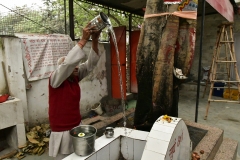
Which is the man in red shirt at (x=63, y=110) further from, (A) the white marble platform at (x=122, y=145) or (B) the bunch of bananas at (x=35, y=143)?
(B) the bunch of bananas at (x=35, y=143)

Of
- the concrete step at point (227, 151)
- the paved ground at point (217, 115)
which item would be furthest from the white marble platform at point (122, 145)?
the paved ground at point (217, 115)

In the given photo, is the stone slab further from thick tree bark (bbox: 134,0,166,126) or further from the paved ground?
the paved ground

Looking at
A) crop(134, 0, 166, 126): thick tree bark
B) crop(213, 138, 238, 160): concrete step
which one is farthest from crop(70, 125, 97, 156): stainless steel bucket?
crop(213, 138, 238, 160): concrete step

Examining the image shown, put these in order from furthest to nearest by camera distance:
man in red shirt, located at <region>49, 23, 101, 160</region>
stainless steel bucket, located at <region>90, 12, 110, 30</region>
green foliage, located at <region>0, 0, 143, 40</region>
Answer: green foliage, located at <region>0, 0, 143, 40</region>
man in red shirt, located at <region>49, 23, 101, 160</region>
stainless steel bucket, located at <region>90, 12, 110, 30</region>

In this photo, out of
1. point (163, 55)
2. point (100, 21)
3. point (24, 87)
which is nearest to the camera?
point (100, 21)

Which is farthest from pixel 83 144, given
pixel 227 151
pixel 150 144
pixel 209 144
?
pixel 227 151

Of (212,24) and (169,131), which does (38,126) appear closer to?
(169,131)

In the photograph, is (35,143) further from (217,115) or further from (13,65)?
(217,115)

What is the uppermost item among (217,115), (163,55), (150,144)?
(163,55)

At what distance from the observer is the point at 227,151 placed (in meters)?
2.85

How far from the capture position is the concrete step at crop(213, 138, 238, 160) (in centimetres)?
267

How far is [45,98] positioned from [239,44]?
7.45 m

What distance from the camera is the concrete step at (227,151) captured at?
8.77 ft

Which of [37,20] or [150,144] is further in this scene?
[37,20]
